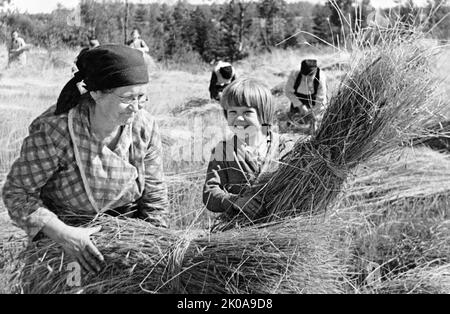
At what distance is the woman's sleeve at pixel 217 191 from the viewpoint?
6.98 feet

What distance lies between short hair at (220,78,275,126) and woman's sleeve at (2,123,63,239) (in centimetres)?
71

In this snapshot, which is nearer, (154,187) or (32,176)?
(32,176)

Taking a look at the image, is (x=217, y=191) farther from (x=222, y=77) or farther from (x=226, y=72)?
(x=222, y=77)

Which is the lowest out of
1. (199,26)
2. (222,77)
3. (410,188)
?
(199,26)

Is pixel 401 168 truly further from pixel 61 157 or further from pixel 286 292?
pixel 61 157

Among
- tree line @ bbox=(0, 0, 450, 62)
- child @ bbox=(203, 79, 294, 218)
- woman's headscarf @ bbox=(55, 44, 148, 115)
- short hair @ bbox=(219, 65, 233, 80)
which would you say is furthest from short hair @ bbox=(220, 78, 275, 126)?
tree line @ bbox=(0, 0, 450, 62)

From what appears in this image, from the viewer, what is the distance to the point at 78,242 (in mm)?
1828

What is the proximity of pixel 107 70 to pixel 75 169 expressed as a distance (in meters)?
0.32

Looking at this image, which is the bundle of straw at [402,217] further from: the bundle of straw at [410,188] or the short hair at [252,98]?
the short hair at [252,98]

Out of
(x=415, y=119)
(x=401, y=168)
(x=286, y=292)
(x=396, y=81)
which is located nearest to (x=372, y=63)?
(x=396, y=81)

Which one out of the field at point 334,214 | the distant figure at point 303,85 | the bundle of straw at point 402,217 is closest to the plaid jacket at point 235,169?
the field at point 334,214

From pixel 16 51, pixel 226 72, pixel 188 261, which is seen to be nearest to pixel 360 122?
pixel 188 261

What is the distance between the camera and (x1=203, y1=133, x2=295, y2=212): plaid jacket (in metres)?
2.17

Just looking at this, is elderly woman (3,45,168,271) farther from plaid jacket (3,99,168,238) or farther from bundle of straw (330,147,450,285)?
bundle of straw (330,147,450,285)
